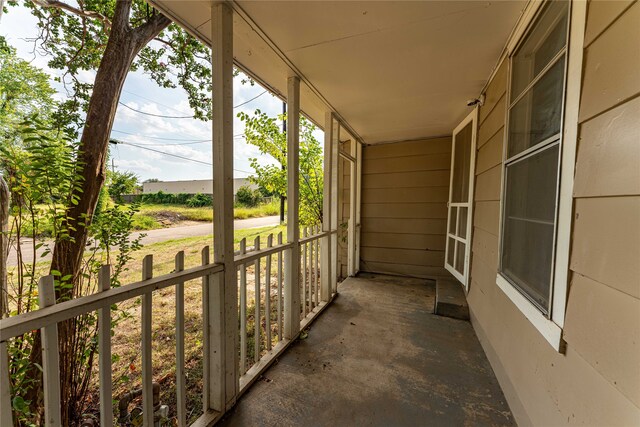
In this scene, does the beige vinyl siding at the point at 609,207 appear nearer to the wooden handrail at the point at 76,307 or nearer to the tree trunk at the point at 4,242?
the wooden handrail at the point at 76,307

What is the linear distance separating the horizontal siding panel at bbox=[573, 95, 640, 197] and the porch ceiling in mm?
959

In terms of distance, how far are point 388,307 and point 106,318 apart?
2.63 m

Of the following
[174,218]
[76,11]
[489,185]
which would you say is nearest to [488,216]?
[489,185]

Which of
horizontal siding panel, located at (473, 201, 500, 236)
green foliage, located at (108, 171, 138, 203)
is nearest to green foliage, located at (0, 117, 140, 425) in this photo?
green foliage, located at (108, 171, 138, 203)

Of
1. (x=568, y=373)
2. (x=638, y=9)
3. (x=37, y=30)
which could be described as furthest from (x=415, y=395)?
(x=37, y=30)

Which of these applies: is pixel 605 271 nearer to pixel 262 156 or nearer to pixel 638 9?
pixel 638 9

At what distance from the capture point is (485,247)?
199 cm

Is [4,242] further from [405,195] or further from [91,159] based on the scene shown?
[405,195]

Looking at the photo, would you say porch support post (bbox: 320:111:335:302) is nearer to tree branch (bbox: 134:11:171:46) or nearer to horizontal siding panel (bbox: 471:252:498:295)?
horizontal siding panel (bbox: 471:252:498:295)

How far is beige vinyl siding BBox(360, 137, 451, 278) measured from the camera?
371 cm

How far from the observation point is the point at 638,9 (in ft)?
2.20

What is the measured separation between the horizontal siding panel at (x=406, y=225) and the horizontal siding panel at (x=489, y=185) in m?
1.48

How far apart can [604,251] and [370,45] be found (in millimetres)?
1628

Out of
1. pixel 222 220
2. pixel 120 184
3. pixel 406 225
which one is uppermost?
pixel 120 184
